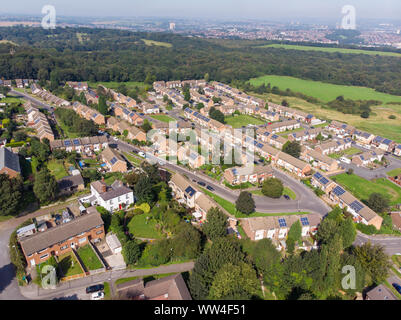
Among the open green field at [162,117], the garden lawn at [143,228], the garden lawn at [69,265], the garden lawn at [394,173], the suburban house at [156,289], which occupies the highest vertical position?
the open green field at [162,117]

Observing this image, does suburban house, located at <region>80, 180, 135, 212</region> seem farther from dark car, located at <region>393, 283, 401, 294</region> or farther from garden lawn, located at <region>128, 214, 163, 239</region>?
dark car, located at <region>393, 283, 401, 294</region>

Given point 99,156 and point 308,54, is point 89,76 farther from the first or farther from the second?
point 308,54

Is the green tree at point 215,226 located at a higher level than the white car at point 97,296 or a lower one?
higher

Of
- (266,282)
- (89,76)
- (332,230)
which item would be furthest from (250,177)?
(89,76)

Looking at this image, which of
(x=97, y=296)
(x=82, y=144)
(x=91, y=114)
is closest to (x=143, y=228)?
(x=97, y=296)

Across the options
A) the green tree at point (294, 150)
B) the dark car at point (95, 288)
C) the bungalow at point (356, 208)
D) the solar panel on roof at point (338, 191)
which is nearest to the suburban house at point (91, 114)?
the green tree at point (294, 150)

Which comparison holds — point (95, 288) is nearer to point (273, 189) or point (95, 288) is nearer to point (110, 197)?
point (110, 197)

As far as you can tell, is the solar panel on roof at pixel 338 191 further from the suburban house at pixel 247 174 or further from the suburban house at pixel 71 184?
the suburban house at pixel 71 184
